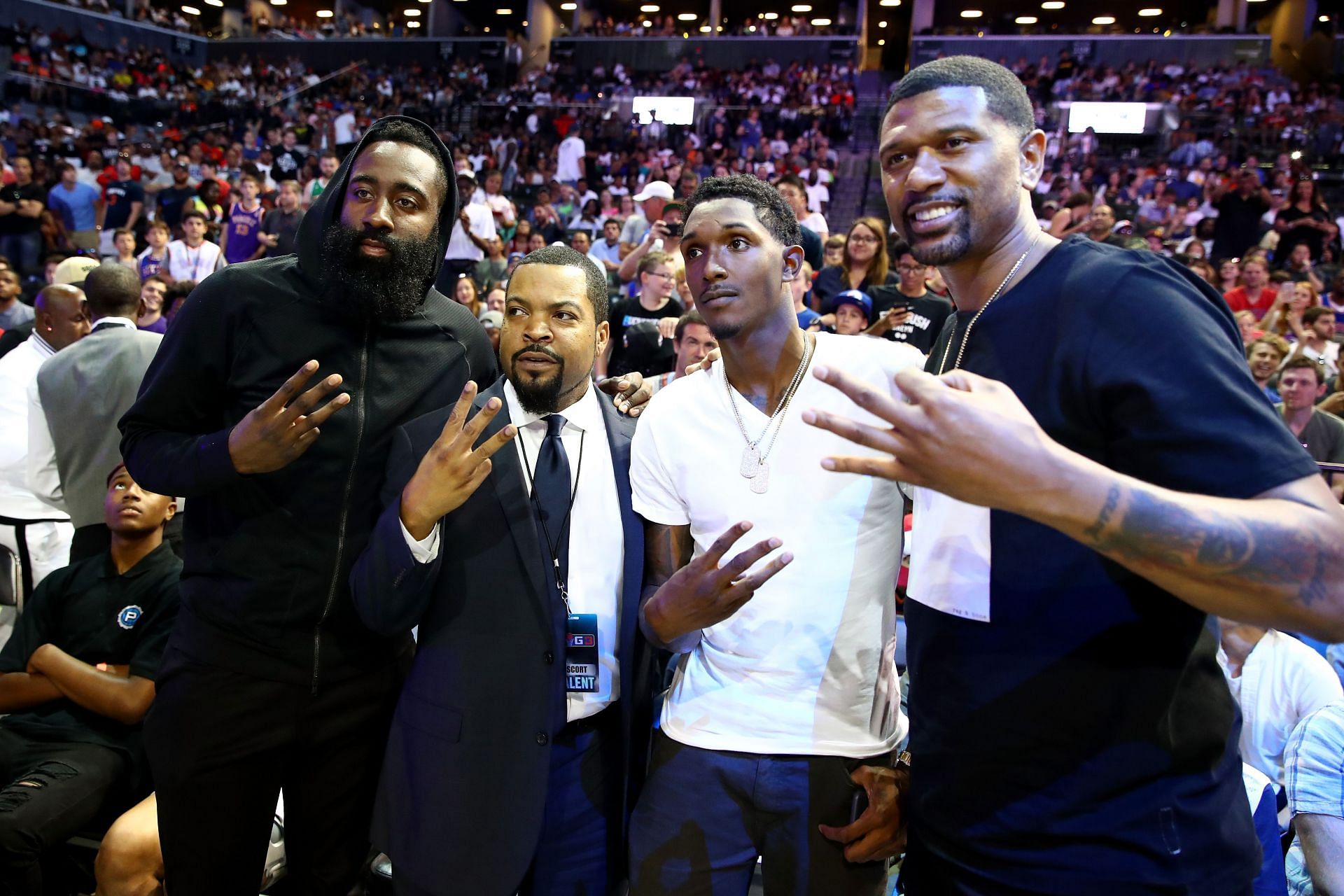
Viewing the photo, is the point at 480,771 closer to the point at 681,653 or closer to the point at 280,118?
the point at 681,653

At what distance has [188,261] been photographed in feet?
28.9

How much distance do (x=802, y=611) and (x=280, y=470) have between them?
1297 millimetres

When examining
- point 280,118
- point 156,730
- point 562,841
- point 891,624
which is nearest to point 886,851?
point 891,624

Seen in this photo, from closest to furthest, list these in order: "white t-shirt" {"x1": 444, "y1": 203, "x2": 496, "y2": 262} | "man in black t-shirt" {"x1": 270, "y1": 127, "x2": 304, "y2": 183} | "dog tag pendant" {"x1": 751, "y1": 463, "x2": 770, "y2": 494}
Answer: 1. "dog tag pendant" {"x1": 751, "y1": 463, "x2": 770, "y2": 494}
2. "white t-shirt" {"x1": 444, "y1": 203, "x2": 496, "y2": 262}
3. "man in black t-shirt" {"x1": 270, "y1": 127, "x2": 304, "y2": 183}

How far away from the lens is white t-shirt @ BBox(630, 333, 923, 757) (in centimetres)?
188

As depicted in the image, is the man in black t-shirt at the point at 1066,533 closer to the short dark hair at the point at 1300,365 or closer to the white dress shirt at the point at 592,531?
the white dress shirt at the point at 592,531

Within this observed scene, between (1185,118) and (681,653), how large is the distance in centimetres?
1887

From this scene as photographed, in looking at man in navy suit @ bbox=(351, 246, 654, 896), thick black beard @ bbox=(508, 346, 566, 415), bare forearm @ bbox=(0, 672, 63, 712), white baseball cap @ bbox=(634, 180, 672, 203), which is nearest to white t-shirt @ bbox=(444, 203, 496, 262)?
white baseball cap @ bbox=(634, 180, 672, 203)

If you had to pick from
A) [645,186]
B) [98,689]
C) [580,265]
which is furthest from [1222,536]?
[645,186]

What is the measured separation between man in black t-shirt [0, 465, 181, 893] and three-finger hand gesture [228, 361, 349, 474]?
1235 mm

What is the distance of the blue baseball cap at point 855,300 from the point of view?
539cm

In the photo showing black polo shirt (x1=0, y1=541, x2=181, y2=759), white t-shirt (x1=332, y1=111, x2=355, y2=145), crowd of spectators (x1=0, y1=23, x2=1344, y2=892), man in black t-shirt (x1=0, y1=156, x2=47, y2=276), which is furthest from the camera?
white t-shirt (x1=332, y1=111, x2=355, y2=145)

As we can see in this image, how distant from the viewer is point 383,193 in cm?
236

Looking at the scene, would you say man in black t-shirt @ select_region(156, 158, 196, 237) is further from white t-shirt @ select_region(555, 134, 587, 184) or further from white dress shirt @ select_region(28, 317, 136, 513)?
white dress shirt @ select_region(28, 317, 136, 513)
